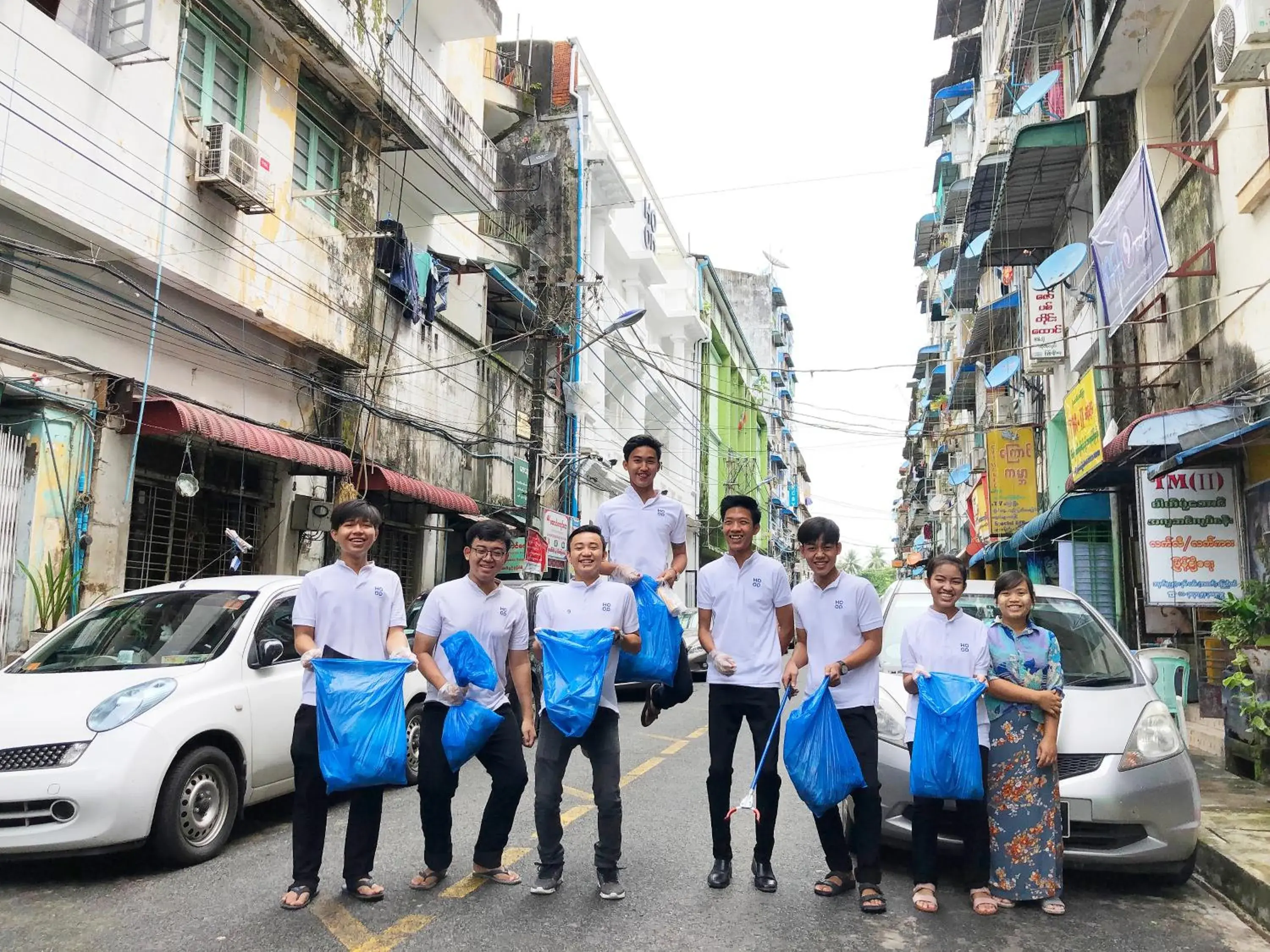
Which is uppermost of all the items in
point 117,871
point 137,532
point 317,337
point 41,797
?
point 317,337

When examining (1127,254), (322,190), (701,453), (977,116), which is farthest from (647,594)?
(701,453)

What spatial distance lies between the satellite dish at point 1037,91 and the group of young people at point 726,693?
12793mm

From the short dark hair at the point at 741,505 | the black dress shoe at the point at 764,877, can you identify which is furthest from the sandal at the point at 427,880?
the short dark hair at the point at 741,505

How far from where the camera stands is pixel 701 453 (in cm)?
4197

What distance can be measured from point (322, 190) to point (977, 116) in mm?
21020

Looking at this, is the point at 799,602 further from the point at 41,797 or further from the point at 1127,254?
the point at 1127,254

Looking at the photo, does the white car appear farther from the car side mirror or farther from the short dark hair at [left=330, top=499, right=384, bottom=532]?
the short dark hair at [left=330, top=499, right=384, bottom=532]

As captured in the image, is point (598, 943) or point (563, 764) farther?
point (563, 764)

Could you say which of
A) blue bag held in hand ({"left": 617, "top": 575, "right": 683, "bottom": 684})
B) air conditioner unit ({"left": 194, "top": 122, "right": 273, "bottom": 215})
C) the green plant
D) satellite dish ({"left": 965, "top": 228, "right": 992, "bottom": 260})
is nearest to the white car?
blue bag held in hand ({"left": 617, "top": 575, "right": 683, "bottom": 684})

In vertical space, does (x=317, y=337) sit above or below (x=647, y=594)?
above

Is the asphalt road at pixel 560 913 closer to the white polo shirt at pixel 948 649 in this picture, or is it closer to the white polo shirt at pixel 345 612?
the white polo shirt at pixel 948 649

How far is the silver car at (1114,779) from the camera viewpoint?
4602 millimetres

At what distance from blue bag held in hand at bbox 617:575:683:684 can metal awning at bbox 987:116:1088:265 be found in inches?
447

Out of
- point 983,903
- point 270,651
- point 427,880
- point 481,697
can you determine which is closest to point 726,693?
point 481,697
